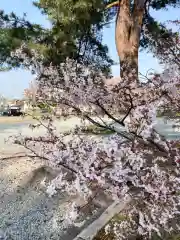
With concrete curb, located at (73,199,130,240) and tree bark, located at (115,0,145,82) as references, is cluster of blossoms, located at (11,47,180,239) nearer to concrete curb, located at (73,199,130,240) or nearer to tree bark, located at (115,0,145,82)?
concrete curb, located at (73,199,130,240)

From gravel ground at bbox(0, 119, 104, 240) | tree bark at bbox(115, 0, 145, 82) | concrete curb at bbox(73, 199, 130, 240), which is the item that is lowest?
gravel ground at bbox(0, 119, 104, 240)

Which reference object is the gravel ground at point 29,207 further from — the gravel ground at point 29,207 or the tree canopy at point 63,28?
the tree canopy at point 63,28

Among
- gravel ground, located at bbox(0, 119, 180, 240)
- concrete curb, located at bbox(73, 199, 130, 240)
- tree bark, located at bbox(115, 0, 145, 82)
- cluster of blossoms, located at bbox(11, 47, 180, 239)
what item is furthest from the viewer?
tree bark, located at bbox(115, 0, 145, 82)

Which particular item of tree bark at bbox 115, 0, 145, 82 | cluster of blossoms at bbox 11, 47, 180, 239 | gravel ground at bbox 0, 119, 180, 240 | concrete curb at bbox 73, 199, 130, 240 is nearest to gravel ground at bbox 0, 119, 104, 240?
gravel ground at bbox 0, 119, 180, 240

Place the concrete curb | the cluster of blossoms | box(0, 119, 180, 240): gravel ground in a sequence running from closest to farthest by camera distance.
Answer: the cluster of blossoms
the concrete curb
box(0, 119, 180, 240): gravel ground

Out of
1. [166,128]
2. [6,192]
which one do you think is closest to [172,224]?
[6,192]

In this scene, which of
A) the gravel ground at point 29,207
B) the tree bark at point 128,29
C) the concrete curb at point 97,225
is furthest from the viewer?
the tree bark at point 128,29

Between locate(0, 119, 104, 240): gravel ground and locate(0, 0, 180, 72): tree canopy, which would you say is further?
locate(0, 0, 180, 72): tree canopy

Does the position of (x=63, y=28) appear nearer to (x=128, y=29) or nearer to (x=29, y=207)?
(x=128, y=29)

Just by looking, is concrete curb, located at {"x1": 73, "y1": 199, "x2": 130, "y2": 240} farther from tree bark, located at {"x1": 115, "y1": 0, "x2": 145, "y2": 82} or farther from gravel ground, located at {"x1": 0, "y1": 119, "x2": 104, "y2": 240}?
tree bark, located at {"x1": 115, "y1": 0, "x2": 145, "y2": 82}

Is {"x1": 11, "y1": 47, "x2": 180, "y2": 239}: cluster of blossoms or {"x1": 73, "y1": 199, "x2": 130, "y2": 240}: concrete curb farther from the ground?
{"x1": 11, "y1": 47, "x2": 180, "y2": 239}: cluster of blossoms

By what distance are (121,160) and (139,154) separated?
0.11m

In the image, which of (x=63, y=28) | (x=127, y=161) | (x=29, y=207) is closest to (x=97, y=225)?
(x=29, y=207)

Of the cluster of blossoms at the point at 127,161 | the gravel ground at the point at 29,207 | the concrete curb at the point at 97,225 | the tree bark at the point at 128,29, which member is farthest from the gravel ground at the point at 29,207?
the tree bark at the point at 128,29
